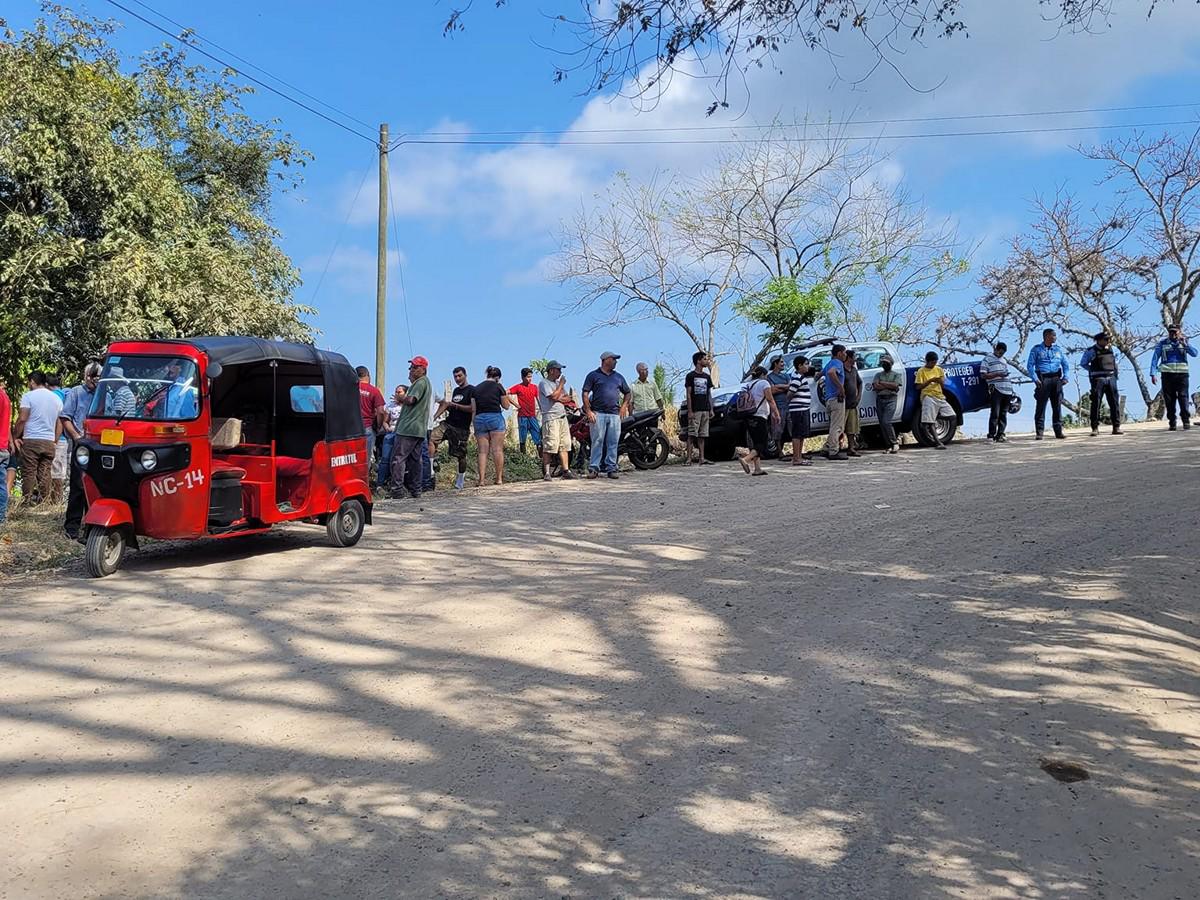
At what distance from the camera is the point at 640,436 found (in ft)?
59.5

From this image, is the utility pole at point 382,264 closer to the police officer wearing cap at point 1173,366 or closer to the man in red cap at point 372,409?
the man in red cap at point 372,409

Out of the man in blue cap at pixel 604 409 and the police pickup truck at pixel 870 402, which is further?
the police pickup truck at pixel 870 402

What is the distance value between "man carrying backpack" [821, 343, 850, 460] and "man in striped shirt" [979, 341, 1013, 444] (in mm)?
4069

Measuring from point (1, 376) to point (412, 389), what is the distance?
10.8 m

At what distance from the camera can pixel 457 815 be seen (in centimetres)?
444

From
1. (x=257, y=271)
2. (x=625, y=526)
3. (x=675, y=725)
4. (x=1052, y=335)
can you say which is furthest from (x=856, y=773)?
(x=257, y=271)

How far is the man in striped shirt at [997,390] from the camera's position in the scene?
1989 cm

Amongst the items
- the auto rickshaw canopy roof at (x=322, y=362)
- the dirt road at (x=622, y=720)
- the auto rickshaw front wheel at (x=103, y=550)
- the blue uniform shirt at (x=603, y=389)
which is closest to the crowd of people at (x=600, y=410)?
the blue uniform shirt at (x=603, y=389)

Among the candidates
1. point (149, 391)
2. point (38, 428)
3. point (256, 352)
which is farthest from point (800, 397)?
point (38, 428)

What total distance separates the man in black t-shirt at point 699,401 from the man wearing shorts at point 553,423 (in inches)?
92.0

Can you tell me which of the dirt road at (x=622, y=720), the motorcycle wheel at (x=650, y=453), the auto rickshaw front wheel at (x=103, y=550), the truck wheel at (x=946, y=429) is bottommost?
the dirt road at (x=622, y=720)

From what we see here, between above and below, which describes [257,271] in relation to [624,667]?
above

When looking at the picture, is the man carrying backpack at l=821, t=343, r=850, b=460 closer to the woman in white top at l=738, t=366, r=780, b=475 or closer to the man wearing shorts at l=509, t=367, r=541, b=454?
the woman in white top at l=738, t=366, r=780, b=475

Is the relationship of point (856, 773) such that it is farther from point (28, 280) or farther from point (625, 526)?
point (28, 280)
